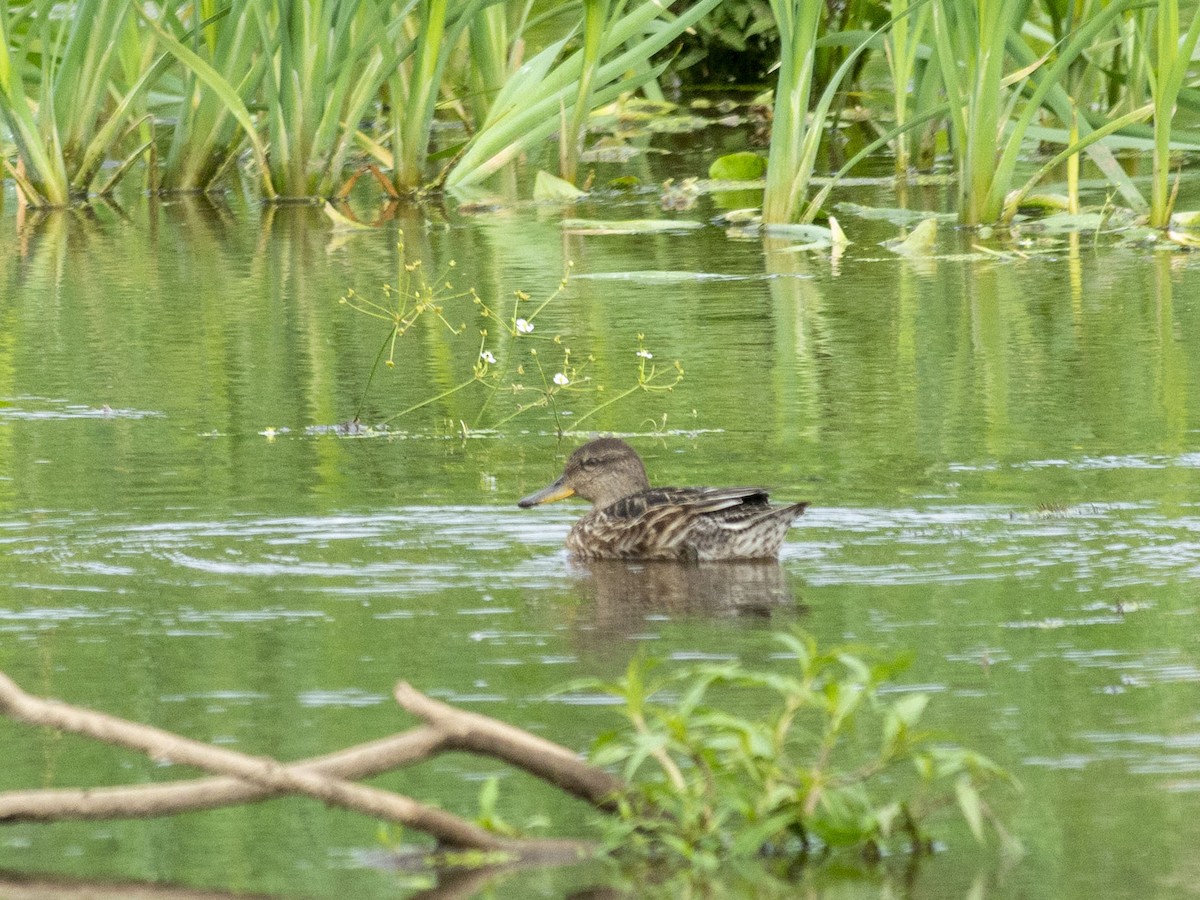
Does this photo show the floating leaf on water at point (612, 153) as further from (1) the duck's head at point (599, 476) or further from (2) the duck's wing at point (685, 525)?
(2) the duck's wing at point (685, 525)

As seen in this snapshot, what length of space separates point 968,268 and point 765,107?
9.00m

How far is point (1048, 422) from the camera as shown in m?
8.64

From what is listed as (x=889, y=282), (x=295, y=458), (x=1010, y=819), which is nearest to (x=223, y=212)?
(x=889, y=282)

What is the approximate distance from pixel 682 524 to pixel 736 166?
10152mm

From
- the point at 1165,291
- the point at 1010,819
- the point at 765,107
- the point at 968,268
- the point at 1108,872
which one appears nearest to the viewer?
the point at 1108,872

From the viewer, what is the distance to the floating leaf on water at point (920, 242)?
13398 mm

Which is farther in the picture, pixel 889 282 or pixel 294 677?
pixel 889 282

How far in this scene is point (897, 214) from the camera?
47.9ft

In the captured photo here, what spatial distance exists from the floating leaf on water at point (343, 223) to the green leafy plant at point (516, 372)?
3.30m

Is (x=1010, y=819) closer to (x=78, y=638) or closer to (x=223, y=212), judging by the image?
(x=78, y=638)

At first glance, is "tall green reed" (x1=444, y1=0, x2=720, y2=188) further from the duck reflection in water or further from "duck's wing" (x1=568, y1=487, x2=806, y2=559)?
the duck reflection in water

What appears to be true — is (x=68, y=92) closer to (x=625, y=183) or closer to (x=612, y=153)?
(x=625, y=183)

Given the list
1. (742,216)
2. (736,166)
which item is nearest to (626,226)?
(742,216)

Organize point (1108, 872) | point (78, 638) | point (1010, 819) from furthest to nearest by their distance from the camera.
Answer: point (78, 638), point (1010, 819), point (1108, 872)
